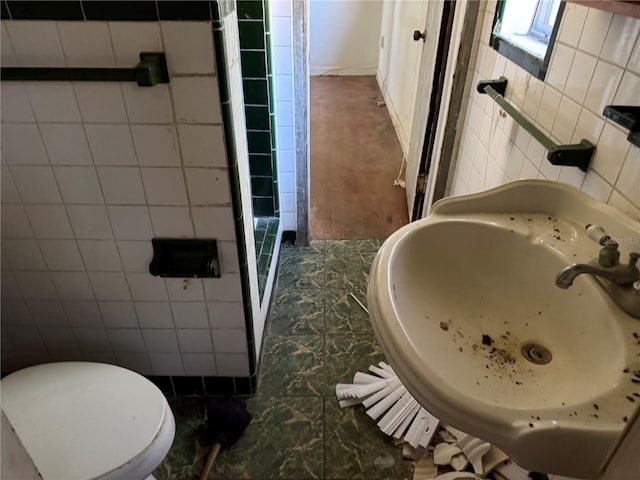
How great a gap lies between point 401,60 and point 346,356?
2.92 m

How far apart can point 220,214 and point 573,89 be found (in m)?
0.96

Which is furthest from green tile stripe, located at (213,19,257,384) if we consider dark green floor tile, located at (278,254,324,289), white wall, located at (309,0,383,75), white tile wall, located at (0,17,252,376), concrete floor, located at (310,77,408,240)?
white wall, located at (309,0,383,75)

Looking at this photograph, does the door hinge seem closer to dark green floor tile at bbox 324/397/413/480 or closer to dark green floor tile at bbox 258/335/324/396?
Result: dark green floor tile at bbox 258/335/324/396

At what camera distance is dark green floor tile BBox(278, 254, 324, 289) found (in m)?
2.16

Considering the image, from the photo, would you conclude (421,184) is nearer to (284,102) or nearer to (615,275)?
(284,102)

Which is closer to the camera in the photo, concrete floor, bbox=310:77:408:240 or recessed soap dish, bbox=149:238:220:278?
recessed soap dish, bbox=149:238:220:278

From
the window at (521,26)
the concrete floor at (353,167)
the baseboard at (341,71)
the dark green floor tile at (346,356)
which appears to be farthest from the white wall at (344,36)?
the dark green floor tile at (346,356)

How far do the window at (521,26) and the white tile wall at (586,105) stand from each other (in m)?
0.06

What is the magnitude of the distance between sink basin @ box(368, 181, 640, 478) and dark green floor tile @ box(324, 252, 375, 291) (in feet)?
3.56

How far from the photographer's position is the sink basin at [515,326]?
623 mm

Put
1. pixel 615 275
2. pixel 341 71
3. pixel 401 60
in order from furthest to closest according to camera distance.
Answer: pixel 341 71, pixel 401 60, pixel 615 275

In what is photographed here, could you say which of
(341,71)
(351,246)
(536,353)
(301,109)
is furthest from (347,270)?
(341,71)

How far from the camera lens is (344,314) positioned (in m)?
1.97

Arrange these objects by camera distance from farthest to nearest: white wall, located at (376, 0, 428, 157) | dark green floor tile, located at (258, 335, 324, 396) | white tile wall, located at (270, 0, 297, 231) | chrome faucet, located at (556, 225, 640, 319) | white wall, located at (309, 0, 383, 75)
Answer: white wall, located at (309, 0, 383, 75) → white wall, located at (376, 0, 428, 157) → white tile wall, located at (270, 0, 297, 231) → dark green floor tile, located at (258, 335, 324, 396) → chrome faucet, located at (556, 225, 640, 319)
